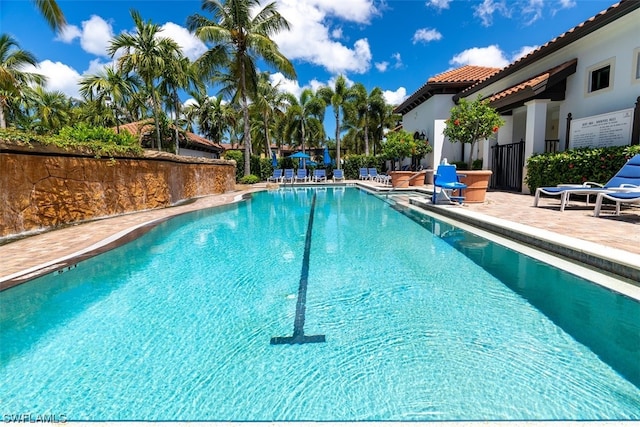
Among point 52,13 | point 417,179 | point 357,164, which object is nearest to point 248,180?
point 357,164

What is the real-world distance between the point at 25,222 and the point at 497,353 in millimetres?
8411

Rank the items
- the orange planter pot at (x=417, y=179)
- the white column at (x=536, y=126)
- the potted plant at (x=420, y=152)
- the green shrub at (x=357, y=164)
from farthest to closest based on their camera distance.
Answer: the green shrub at (x=357, y=164) → the potted plant at (x=420, y=152) → the orange planter pot at (x=417, y=179) → the white column at (x=536, y=126)

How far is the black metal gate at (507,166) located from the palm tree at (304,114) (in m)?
21.1

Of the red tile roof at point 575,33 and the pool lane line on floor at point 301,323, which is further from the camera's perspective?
the red tile roof at point 575,33

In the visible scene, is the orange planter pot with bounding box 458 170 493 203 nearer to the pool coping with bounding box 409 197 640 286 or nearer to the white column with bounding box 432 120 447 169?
the pool coping with bounding box 409 197 640 286

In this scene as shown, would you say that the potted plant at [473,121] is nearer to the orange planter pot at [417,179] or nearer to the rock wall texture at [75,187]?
the orange planter pot at [417,179]

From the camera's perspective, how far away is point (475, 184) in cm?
915

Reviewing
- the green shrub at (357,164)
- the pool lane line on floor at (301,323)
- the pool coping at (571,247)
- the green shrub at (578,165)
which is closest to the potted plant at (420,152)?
the green shrub at (578,165)

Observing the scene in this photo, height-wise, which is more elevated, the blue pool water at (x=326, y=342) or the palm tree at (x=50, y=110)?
the palm tree at (x=50, y=110)

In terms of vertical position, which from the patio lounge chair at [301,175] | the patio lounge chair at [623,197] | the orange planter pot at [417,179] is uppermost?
Answer: the patio lounge chair at [301,175]

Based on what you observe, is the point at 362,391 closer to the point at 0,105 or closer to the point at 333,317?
the point at 333,317

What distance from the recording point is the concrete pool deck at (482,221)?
4.18m

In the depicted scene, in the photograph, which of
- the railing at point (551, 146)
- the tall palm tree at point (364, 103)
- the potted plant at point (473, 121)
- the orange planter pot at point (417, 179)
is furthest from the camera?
the tall palm tree at point (364, 103)

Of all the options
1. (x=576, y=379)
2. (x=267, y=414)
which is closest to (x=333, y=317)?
(x=267, y=414)
